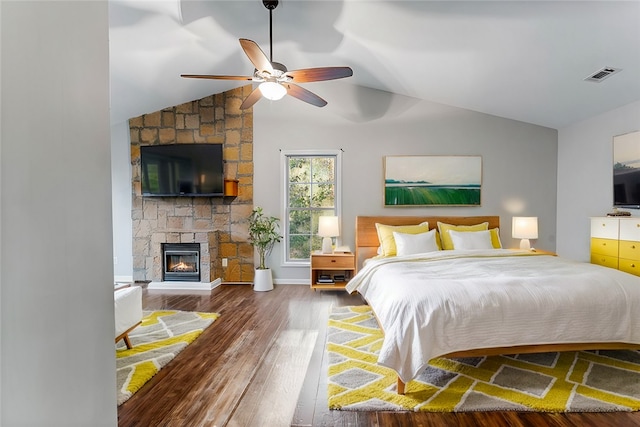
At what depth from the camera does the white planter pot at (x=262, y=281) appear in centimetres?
508

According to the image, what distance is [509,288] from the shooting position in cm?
245

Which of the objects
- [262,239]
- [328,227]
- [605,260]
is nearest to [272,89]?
[328,227]

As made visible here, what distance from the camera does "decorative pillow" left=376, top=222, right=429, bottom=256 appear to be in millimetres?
4559

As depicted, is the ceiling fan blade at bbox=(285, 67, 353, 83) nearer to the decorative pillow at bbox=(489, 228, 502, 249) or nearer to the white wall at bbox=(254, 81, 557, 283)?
the white wall at bbox=(254, 81, 557, 283)

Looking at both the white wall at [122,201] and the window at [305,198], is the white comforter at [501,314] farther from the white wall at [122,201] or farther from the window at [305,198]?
the white wall at [122,201]

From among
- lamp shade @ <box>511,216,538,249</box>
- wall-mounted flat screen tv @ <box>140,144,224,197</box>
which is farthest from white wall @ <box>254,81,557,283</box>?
wall-mounted flat screen tv @ <box>140,144,224,197</box>

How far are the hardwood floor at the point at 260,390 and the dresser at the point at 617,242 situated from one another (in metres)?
2.35

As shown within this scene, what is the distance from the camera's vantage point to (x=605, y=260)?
4070 mm

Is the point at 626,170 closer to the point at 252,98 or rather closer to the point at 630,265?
the point at 630,265

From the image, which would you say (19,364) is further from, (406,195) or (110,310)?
(406,195)

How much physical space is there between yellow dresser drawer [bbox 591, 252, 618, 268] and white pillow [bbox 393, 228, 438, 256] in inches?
72.6

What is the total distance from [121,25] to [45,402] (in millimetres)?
3721

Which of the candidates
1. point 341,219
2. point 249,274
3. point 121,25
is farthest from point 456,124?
point 121,25

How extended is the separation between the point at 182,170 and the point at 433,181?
388cm
